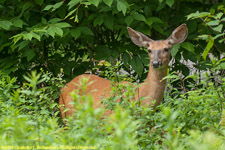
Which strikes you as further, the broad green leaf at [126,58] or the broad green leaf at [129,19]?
the broad green leaf at [126,58]

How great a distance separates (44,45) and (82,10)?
96cm

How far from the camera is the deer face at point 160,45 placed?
5.48 meters

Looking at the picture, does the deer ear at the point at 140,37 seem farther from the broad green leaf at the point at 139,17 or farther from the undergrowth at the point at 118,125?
the undergrowth at the point at 118,125

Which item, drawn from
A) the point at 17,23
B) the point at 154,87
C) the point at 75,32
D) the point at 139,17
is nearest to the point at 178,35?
the point at 139,17

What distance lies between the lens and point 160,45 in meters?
5.68

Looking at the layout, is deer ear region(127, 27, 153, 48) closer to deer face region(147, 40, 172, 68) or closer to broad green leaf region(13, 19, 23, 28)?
deer face region(147, 40, 172, 68)

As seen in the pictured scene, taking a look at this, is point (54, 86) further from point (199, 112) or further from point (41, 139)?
point (41, 139)

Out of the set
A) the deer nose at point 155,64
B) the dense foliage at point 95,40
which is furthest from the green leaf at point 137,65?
the deer nose at point 155,64

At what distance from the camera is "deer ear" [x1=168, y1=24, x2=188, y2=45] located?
5.81 metres

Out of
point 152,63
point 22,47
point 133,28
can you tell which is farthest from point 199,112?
point 22,47

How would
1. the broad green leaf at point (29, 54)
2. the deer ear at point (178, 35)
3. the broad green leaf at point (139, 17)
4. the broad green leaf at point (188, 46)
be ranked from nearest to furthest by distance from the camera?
the deer ear at point (178, 35)
the broad green leaf at point (139, 17)
the broad green leaf at point (188, 46)
the broad green leaf at point (29, 54)

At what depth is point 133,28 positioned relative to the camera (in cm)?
655

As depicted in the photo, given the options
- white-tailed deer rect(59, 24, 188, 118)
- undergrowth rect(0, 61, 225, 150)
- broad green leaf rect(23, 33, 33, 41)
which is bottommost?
undergrowth rect(0, 61, 225, 150)

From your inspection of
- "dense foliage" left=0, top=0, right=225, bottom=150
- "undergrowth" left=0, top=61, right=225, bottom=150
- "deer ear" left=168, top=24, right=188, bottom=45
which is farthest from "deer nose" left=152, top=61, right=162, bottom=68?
"undergrowth" left=0, top=61, right=225, bottom=150
